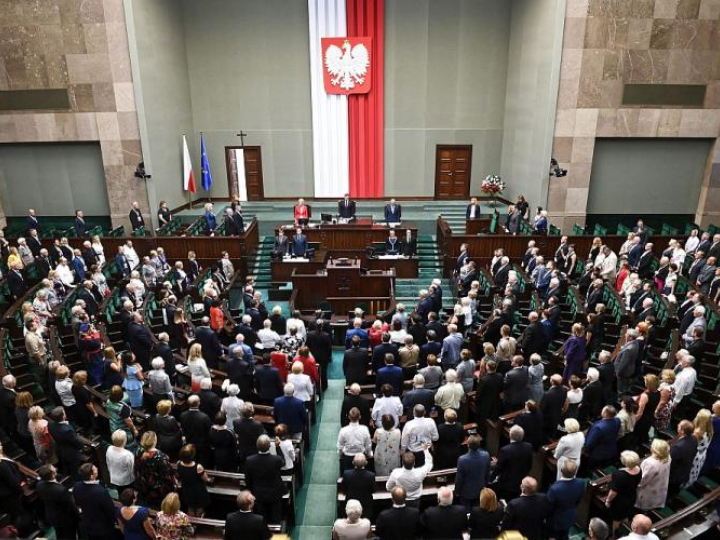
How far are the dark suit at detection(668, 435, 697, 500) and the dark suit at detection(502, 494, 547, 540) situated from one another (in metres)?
1.60

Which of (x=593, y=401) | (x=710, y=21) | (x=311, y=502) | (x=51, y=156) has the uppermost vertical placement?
(x=710, y=21)

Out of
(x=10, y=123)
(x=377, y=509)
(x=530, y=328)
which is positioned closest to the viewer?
(x=377, y=509)

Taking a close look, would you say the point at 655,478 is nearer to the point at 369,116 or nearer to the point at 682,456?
the point at 682,456

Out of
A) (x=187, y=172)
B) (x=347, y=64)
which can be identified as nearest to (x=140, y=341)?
(x=187, y=172)

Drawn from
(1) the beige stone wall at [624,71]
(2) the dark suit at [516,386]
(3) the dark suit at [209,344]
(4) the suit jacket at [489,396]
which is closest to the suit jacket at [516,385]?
(2) the dark suit at [516,386]

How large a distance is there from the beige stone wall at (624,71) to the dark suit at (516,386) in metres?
10.8

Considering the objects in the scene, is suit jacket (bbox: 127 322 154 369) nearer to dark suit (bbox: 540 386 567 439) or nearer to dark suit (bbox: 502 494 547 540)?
dark suit (bbox: 540 386 567 439)

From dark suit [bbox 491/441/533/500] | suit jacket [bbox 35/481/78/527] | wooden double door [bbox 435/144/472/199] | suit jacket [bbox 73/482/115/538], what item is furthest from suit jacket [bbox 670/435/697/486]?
wooden double door [bbox 435/144/472/199]

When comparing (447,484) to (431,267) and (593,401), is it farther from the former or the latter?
(431,267)

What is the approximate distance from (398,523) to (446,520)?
39cm

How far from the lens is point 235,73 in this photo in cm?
1877

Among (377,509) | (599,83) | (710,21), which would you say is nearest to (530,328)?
(377,509)

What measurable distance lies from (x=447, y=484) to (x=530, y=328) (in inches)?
142

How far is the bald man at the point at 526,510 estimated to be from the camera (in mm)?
4480
